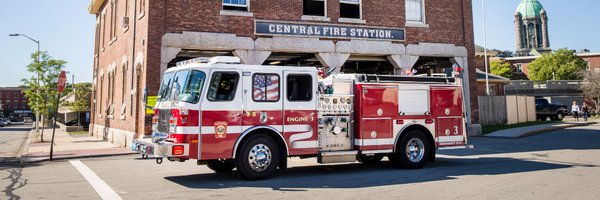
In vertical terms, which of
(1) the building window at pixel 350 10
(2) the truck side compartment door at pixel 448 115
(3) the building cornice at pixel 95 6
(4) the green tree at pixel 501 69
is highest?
(4) the green tree at pixel 501 69

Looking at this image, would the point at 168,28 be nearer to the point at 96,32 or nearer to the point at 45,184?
the point at 45,184

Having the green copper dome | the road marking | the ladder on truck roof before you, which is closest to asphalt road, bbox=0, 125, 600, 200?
the road marking

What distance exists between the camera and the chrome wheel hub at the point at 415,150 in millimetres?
10641

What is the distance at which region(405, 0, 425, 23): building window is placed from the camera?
20125 millimetres

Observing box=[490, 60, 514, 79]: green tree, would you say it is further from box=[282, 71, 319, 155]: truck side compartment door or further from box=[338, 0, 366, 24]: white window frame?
box=[282, 71, 319, 155]: truck side compartment door

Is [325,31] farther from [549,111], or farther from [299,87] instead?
[549,111]

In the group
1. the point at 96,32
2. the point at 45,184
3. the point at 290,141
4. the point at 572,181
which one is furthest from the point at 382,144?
the point at 96,32

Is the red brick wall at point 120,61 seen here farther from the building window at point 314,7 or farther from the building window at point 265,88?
the building window at point 265,88

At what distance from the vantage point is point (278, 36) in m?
17.4

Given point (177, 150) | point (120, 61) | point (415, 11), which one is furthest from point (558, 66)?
point (177, 150)

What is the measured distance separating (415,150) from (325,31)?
28.4 ft

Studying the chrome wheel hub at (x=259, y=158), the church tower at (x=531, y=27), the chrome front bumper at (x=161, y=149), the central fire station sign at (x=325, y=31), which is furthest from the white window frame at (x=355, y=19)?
the church tower at (x=531, y=27)

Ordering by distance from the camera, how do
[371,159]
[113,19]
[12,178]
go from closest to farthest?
[12,178], [371,159], [113,19]

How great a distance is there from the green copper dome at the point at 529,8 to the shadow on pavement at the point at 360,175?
140 metres
